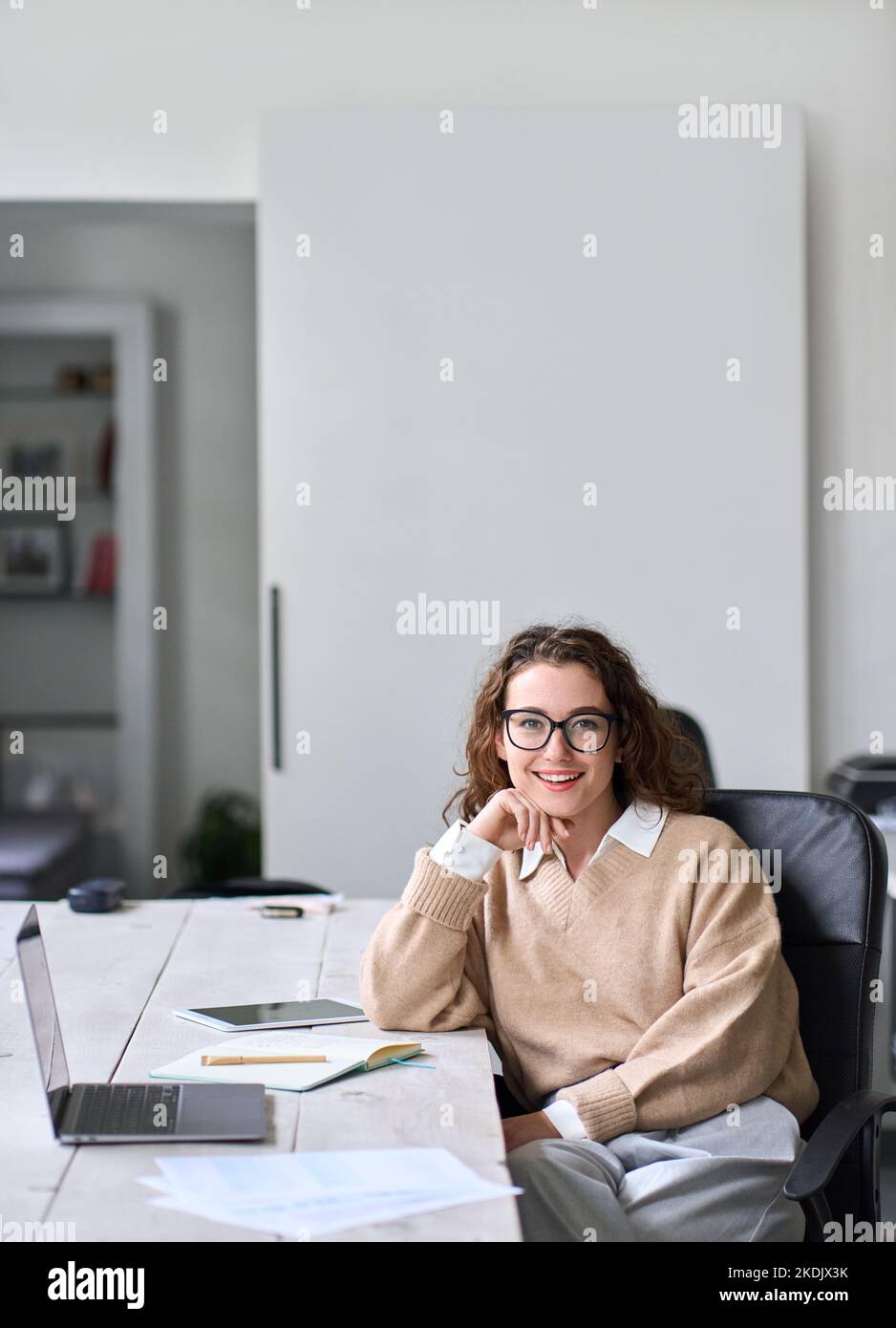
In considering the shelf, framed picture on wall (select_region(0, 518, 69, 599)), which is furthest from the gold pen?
the shelf

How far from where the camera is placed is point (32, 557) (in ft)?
16.8

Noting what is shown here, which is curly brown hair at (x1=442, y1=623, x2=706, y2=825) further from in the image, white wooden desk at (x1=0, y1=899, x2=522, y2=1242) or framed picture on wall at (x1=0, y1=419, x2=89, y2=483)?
framed picture on wall at (x1=0, y1=419, x2=89, y2=483)

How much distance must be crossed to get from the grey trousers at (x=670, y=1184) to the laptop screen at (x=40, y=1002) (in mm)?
518

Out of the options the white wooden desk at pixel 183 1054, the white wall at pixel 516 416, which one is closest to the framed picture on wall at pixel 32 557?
the white wall at pixel 516 416

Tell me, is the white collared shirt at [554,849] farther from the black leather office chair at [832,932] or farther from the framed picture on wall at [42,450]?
the framed picture on wall at [42,450]

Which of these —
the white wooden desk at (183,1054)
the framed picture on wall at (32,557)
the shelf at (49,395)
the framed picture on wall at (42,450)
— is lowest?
the white wooden desk at (183,1054)

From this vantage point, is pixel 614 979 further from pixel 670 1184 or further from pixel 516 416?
pixel 516 416

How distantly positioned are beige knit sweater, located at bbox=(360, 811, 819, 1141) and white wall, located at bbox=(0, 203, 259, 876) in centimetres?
340

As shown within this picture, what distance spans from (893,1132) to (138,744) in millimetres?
2865

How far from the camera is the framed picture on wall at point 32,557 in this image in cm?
510

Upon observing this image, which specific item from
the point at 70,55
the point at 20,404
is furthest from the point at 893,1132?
the point at 20,404

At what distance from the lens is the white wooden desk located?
1190 mm
